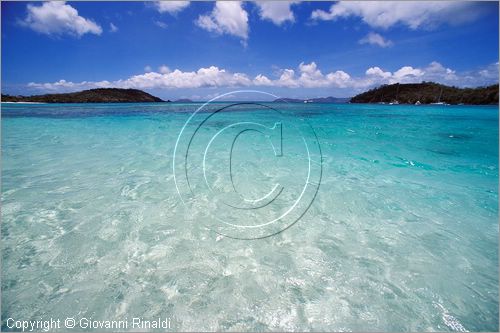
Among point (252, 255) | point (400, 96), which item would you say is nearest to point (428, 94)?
point (400, 96)

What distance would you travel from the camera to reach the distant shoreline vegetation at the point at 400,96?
10772 centimetres

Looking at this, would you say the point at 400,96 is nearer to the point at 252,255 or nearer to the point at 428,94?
the point at 428,94

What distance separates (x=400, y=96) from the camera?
5463 inches

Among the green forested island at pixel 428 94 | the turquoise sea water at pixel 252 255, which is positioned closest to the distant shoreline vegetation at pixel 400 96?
the green forested island at pixel 428 94

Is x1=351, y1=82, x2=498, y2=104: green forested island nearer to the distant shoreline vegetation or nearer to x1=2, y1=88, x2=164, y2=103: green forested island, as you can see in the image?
the distant shoreline vegetation

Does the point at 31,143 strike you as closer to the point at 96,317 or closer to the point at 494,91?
the point at 96,317

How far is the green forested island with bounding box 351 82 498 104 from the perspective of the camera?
352 feet

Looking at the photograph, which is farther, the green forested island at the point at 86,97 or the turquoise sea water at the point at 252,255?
the green forested island at the point at 86,97

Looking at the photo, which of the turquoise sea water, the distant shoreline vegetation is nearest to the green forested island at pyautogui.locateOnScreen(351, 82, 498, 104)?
the distant shoreline vegetation

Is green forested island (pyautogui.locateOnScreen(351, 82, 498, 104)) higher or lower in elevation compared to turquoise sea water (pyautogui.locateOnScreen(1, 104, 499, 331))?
higher

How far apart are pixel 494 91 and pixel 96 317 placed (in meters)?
145

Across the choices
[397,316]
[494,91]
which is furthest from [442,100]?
[397,316]

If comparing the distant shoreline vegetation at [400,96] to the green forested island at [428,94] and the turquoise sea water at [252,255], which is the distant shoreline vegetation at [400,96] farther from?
the turquoise sea water at [252,255]

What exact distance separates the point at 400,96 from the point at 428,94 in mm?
15101
